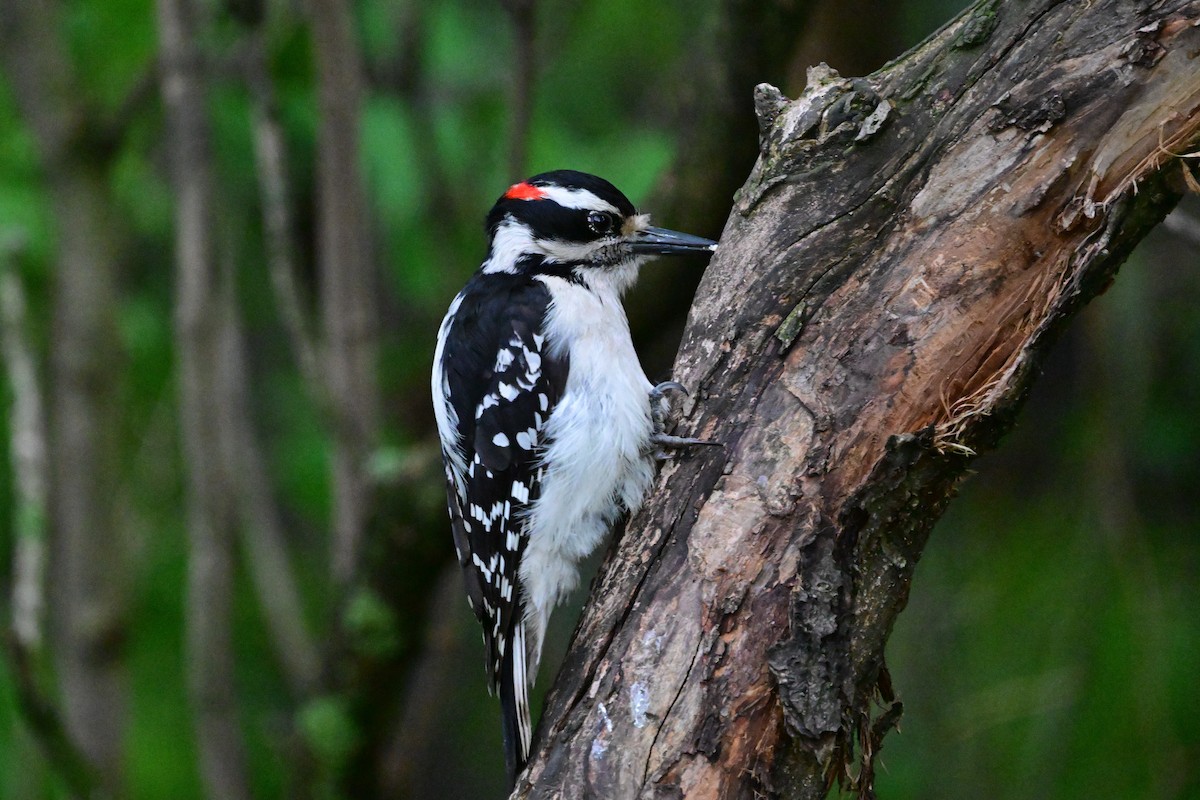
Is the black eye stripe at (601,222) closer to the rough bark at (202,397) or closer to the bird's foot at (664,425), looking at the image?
the bird's foot at (664,425)

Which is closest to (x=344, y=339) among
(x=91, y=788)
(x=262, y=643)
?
(x=91, y=788)

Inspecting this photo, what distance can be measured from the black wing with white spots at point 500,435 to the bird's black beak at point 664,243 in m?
0.34

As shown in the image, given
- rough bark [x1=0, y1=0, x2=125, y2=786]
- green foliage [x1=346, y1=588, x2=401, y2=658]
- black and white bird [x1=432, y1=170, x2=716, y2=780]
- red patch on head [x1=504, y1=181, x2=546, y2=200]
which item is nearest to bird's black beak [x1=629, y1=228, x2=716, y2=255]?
black and white bird [x1=432, y1=170, x2=716, y2=780]

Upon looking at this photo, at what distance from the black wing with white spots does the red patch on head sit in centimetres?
31

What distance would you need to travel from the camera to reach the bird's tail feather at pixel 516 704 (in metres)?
2.95

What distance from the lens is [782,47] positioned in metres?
3.38

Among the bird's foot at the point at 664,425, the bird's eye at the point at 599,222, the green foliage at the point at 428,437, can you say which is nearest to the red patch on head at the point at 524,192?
the bird's eye at the point at 599,222

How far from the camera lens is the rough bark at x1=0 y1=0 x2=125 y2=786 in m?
4.31

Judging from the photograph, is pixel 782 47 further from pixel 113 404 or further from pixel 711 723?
pixel 113 404

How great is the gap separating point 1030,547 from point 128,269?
183 inches

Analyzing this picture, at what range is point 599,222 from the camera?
3393 millimetres

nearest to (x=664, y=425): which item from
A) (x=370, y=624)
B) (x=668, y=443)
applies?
(x=668, y=443)

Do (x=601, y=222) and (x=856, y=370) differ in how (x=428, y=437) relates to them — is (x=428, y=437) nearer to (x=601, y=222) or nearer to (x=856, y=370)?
(x=601, y=222)

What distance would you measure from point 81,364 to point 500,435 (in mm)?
2105
